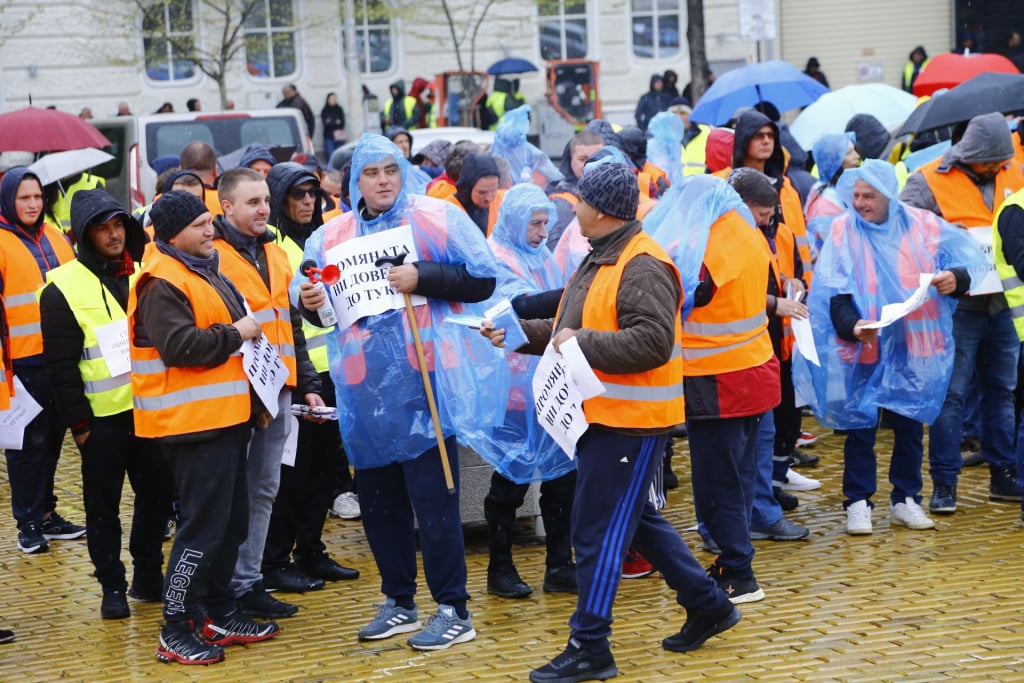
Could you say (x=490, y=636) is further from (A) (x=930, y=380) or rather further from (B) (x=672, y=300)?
(A) (x=930, y=380)

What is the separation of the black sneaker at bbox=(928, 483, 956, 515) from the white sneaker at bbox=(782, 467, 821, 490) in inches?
34.0

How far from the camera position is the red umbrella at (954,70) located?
13570 mm

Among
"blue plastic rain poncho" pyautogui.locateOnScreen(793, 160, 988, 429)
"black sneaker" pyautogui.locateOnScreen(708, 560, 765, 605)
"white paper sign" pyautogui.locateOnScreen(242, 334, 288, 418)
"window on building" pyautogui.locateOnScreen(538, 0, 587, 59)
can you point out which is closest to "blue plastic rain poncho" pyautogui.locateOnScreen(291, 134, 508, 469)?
"white paper sign" pyautogui.locateOnScreen(242, 334, 288, 418)

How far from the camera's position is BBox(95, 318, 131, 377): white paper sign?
654 cm

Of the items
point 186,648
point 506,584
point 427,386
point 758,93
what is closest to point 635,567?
point 506,584

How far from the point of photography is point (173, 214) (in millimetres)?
5805

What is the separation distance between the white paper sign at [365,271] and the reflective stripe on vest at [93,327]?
1.17m

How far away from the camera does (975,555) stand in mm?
6840

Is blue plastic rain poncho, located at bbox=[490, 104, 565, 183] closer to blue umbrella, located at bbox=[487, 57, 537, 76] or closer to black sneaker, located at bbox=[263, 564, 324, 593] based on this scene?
black sneaker, located at bbox=[263, 564, 324, 593]

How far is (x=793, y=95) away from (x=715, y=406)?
7297 millimetres

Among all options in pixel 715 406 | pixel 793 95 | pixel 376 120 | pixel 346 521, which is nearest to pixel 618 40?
pixel 376 120

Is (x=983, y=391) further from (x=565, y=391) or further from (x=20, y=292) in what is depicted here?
(x=20, y=292)

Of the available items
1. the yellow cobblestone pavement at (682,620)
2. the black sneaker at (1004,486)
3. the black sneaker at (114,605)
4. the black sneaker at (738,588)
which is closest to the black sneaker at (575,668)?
the yellow cobblestone pavement at (682,620)

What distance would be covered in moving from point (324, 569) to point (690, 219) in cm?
245
